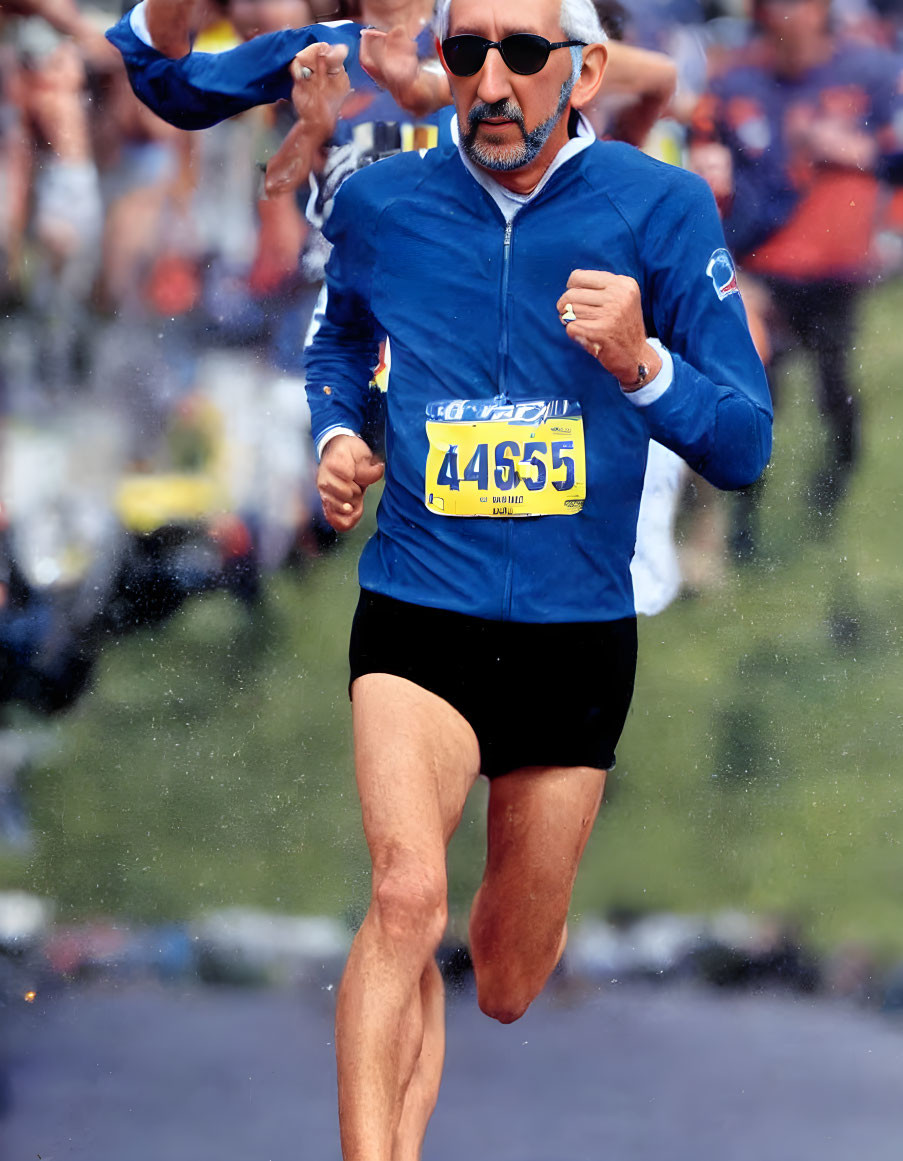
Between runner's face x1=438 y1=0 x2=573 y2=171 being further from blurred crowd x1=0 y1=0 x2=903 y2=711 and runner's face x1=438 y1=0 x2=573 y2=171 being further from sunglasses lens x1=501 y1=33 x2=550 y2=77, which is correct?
blurred crowd x1=0 y1=0 x2=903 y2=711

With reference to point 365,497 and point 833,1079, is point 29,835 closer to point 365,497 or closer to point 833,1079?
point 365,497

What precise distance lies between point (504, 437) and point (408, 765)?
60cm

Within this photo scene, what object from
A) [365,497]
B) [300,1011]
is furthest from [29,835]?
[365,497]

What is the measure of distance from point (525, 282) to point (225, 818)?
134 cm

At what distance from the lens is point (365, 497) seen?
3428 mm

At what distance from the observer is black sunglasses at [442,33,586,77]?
9.07 ft

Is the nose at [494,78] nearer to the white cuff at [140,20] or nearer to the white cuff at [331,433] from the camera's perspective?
the white cuff at [331,433]

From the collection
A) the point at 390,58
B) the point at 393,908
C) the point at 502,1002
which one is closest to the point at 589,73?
the point at 390,58

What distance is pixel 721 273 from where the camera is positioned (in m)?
2.90

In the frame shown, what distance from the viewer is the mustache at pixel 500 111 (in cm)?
280

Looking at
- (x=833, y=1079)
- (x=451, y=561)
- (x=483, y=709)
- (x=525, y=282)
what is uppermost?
(x=525, y=282)

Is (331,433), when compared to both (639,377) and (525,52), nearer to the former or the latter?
(639,377)

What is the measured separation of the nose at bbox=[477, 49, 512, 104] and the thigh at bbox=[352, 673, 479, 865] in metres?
1.02

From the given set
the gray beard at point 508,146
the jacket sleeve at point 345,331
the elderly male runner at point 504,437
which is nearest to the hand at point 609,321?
the elderly male runner at point 504,437
